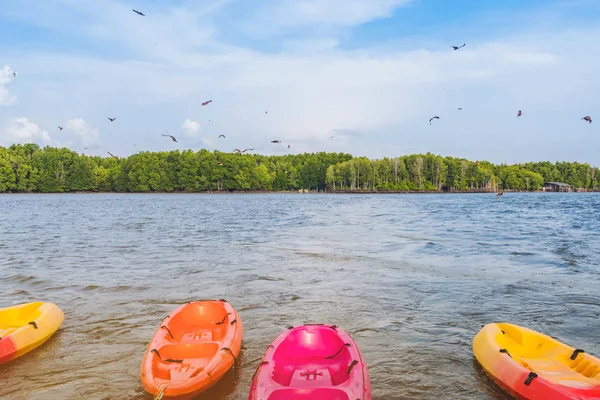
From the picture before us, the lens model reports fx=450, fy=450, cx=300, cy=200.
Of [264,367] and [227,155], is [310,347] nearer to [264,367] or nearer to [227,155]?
[264,367]

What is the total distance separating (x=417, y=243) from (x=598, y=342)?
13934mm

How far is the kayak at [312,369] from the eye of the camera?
5.44 metres

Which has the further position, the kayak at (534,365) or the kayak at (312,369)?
the kayak at (534,365)

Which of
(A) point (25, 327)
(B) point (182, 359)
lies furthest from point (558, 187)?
(A) point (25, 327)

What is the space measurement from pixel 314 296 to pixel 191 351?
540 centimetres

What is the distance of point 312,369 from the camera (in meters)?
6.44

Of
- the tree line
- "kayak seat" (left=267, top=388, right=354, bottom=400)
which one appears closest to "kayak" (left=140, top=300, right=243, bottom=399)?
"kayak seat" (left=267, top=388, right=354, bottom=400)

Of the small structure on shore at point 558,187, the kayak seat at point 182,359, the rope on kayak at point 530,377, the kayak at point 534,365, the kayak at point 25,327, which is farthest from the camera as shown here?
the small structure on shore at point 558,187

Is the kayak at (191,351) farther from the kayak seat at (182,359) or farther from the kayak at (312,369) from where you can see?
the kayak at (312,369)

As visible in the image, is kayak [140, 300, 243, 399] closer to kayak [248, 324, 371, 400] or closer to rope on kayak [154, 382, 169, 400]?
rope on kayak [154, 382, 169, 400]

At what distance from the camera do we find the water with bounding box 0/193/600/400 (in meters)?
7.19

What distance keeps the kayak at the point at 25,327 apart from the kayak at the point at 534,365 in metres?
7.69

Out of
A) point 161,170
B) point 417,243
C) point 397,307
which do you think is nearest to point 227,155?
point 161,170

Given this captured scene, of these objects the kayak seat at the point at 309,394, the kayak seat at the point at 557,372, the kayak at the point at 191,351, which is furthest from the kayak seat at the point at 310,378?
the kayak seat at the point at 557,372
